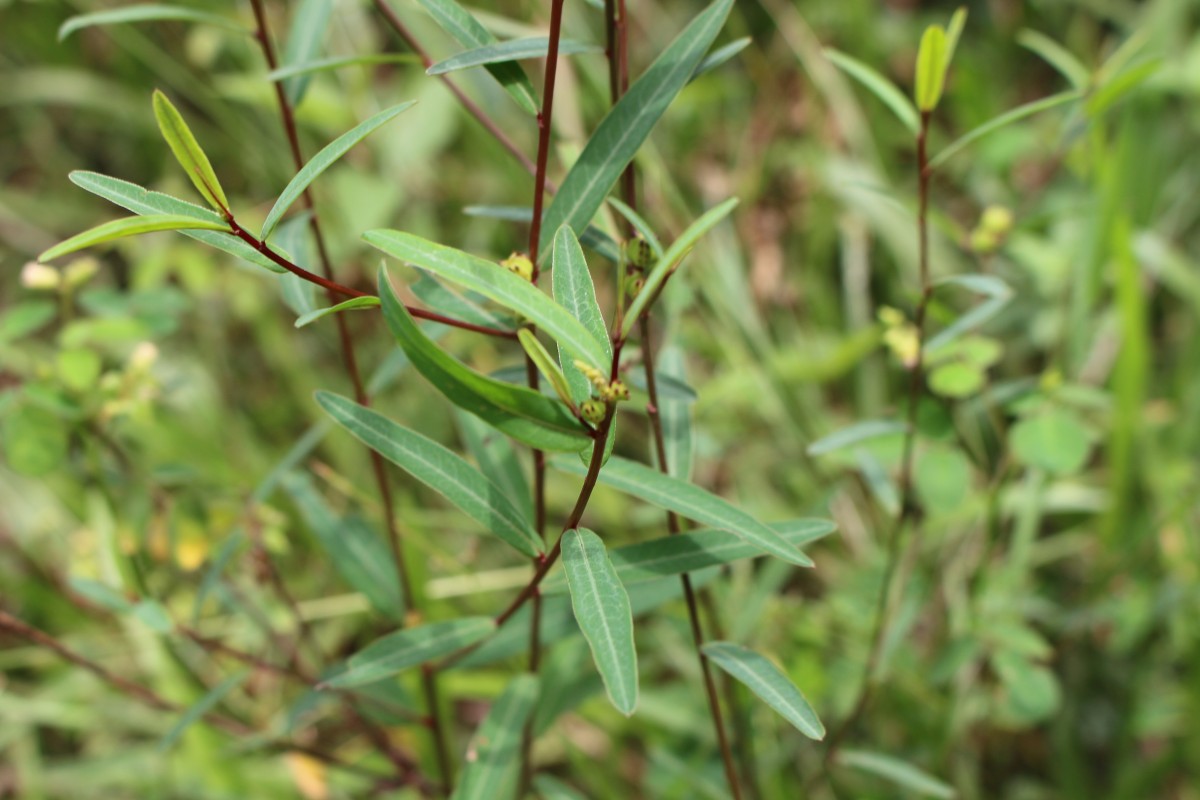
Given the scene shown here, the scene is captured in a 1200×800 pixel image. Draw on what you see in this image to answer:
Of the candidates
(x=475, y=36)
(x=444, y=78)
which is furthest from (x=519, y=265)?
(x=444, y=78)

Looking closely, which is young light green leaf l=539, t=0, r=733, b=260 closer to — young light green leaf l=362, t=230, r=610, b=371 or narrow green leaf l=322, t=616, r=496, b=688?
young light green leaf l=362, t=230, r=610, b=371

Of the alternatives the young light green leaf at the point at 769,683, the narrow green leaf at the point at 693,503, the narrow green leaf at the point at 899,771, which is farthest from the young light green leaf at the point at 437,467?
the narrow green leaf at the point at 899,771

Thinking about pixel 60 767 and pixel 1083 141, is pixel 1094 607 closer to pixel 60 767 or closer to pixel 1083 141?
pixel 1083 141

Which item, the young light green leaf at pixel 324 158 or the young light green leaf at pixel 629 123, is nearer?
the young light green leaf at pixel 324 158

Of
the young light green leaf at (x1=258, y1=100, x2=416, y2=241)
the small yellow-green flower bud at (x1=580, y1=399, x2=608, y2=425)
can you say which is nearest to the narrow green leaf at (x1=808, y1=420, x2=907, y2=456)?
the small yellow-green flower bud at (x1=580, y1=399, x2=608, y2=425)

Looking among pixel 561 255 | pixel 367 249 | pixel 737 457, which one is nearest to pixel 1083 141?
pixel 737 457

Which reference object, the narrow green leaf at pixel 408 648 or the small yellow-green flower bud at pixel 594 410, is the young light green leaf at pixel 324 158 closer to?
the small yellow-green flower bud at pixel 594 410
